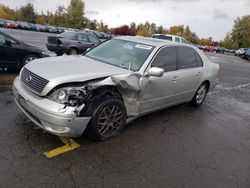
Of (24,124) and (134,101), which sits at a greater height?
(134,101)

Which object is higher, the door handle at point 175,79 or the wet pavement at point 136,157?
the door handle at point 175,79

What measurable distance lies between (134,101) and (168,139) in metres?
0.89

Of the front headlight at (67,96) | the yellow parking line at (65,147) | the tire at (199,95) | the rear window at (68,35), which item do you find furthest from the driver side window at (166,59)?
the rear window at (68,35)

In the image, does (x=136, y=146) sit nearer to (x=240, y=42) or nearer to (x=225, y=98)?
(x=225, y=98)

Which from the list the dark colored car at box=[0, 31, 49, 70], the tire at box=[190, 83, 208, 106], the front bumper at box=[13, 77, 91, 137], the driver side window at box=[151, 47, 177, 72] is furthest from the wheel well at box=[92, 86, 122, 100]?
the dark colored car at box=[0, 31, 49, 70]

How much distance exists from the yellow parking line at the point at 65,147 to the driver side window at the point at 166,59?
190 cm

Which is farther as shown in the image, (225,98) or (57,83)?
(225,98)

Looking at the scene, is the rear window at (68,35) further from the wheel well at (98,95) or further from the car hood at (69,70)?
the wheel well at (98,95)

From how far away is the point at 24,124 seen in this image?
4332 mm

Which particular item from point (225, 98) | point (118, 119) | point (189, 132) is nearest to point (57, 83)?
point (118, 119)

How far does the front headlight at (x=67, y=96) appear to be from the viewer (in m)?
3.56

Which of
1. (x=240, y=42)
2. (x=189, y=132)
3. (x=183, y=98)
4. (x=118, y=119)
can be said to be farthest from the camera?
(x=240, y=42)

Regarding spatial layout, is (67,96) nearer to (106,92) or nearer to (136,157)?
(106,92)

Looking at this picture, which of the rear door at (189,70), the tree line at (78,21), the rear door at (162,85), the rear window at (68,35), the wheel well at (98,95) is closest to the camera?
the wheel well at (98,95)
